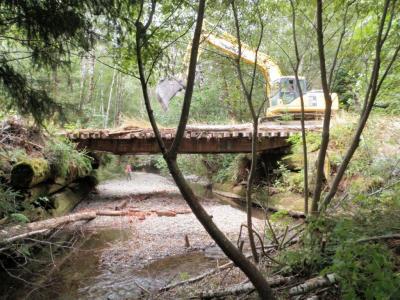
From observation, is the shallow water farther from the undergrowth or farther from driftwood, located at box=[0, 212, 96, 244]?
the undergrowth

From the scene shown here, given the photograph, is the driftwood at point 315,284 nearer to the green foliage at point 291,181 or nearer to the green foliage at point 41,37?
the green foliage at point 41,37

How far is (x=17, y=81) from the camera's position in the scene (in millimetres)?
3730

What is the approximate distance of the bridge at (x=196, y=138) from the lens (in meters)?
10.6

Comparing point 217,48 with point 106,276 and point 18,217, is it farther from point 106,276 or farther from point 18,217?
point 18,217

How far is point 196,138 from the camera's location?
11.2m

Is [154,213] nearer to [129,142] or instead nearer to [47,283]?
[129,142]

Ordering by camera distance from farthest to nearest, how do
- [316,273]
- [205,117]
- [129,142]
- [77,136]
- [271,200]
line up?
[205,117] → [129,142] → [77,136] → [271,200] → [316,273]

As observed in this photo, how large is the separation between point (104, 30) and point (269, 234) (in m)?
3.00

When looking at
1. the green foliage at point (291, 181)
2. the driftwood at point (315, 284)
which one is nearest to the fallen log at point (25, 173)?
the driftwood at point (315, 284)

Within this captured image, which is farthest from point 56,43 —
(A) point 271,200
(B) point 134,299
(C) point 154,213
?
(A) point 271,200

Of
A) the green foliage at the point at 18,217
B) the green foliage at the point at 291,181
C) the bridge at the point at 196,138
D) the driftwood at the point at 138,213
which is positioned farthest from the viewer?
the bridge at the point at 196,138

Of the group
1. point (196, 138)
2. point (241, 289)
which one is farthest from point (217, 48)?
point (196, 138)

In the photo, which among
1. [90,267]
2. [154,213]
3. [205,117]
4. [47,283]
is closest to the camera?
[47,283]

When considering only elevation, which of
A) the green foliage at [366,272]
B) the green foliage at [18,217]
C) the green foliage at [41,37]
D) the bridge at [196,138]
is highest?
the green foliage at [41,37]
